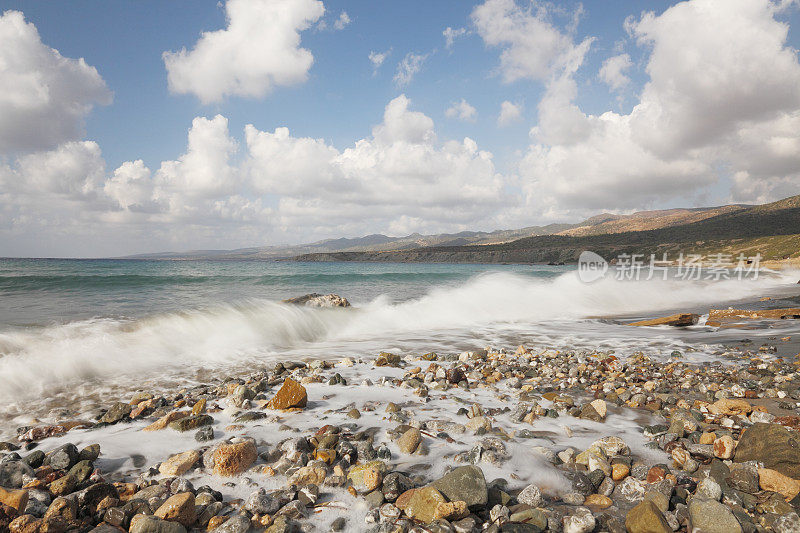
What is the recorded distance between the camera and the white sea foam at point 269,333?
7.38m

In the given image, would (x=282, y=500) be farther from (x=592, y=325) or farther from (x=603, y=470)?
(x=592, y=325)

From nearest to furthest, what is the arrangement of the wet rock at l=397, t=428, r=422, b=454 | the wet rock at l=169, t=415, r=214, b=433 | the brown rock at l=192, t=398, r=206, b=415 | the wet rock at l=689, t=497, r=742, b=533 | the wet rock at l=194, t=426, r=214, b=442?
the wet rock at l=689, t=497, r=742, b=533 → the wet rock at l=397, t=428, r=422, b=454 → the wet rock at l=194, t=426, r=214, b=442 → the wet rock at l=169, t=415, r=214, b=433 → the brown rock at l=192, t=398, r=206, b=415

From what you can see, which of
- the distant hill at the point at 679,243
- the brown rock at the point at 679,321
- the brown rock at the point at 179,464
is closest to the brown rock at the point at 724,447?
the brown rock at the point at 179,464

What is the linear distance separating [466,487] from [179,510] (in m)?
2.13

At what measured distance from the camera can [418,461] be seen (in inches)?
140

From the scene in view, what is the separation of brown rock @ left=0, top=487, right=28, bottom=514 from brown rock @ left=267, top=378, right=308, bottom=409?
99.9 inches

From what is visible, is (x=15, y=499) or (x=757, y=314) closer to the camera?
(x=15, y=499)

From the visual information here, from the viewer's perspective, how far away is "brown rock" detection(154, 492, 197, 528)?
261 centimetres

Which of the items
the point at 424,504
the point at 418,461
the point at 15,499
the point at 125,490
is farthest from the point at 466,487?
the point at 15,499

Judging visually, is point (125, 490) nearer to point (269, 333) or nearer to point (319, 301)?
point (269, 333)

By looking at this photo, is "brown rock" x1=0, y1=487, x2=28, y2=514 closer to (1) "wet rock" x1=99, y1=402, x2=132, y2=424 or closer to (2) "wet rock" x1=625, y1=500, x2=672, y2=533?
(1) "wet rock" x1=99, y1=402, x2=132, y2=424

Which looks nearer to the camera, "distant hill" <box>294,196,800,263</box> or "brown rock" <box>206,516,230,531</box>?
"brown rock" <box>206,516,230,531</box>

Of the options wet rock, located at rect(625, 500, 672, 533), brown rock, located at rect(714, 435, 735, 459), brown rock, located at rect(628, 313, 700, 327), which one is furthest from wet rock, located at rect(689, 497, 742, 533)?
brown rock, located at rect(628, 313, 700, 327)

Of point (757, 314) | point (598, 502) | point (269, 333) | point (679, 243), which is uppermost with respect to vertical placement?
point (679, 243)
